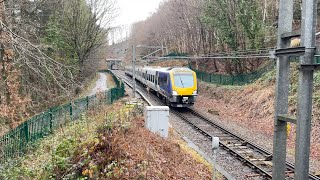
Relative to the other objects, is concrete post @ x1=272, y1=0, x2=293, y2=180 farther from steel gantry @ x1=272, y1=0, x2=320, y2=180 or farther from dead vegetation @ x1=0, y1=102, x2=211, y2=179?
dead vegetation @ x1=0, y1=102, x2=211, y2=179

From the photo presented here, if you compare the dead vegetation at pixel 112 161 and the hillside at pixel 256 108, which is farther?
the hillside at pixel 256 108

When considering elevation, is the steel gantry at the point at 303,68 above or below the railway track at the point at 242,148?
above

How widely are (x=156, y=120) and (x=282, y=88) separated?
5.54 m

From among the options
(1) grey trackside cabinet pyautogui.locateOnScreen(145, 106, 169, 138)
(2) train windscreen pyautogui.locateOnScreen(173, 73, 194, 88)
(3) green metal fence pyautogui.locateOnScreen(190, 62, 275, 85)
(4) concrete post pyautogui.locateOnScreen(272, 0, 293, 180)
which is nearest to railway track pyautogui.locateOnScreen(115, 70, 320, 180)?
(4) concrete post pyautogui.locateOnScreen(272, 0, 293, 180)

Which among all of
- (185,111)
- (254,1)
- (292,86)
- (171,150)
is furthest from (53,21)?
(171,150)

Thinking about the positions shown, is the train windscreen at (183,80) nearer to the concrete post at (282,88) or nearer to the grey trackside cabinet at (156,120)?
the grey trackside cabinet at (156,120)

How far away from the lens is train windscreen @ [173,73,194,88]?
23375mm

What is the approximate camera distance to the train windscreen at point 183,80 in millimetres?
23375

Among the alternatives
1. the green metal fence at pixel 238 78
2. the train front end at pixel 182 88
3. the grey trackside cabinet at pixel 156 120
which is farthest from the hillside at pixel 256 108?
the grey trackside cabinet at pixel 156 120

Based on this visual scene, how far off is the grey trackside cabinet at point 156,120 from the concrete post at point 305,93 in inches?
243

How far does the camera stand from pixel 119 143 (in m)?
8.94

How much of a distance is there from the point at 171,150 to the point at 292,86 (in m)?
12.4

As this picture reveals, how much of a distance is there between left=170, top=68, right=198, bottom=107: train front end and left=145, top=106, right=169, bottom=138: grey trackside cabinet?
10.4 m

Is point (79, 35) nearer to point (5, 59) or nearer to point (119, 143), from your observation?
point (5, 59)
